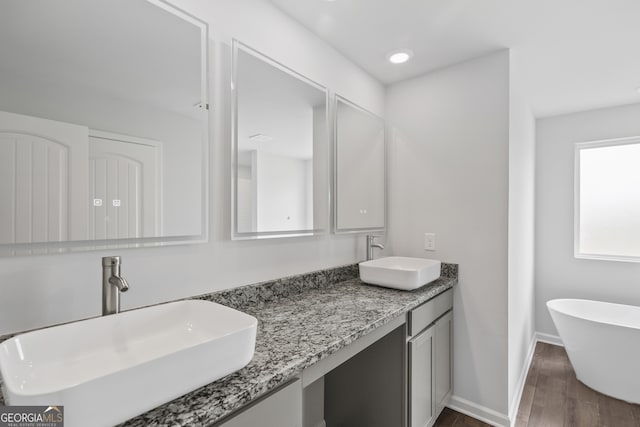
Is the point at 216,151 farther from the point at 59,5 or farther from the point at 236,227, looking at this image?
the point at 59,5

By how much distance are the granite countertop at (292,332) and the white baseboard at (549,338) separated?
211 cm

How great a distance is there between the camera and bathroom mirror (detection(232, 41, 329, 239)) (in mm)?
1444

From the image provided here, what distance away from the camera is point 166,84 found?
1.21 meters

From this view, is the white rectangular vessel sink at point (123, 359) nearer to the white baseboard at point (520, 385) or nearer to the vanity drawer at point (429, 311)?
the vanity drawer at point (429, 311)

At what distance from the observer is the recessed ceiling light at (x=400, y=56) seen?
2.03 m

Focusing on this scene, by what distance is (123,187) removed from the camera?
108 cm

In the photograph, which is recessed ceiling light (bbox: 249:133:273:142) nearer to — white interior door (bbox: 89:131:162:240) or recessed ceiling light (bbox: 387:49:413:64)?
white interior door (bbox: 89:131:162:240)

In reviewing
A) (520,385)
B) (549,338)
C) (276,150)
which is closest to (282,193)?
(276,150)

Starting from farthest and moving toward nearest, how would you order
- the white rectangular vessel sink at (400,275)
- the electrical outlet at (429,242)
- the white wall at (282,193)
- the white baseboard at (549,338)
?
1. the white baseboard at (549,338)
2. the electrical outlet at (429,242)
3. the white rectangular vessel sink at (400,275)
4. the white wall at (282,193)

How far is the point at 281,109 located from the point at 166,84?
609 millimetres

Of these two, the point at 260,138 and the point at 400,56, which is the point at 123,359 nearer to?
the point at 260,138

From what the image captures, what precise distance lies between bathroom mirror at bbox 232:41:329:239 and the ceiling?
0.39m

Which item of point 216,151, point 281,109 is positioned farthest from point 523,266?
point 216,151

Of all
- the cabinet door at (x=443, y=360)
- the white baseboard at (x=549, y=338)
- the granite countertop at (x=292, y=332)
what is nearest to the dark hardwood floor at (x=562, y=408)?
the cabinet door at (x=443, y=360)
